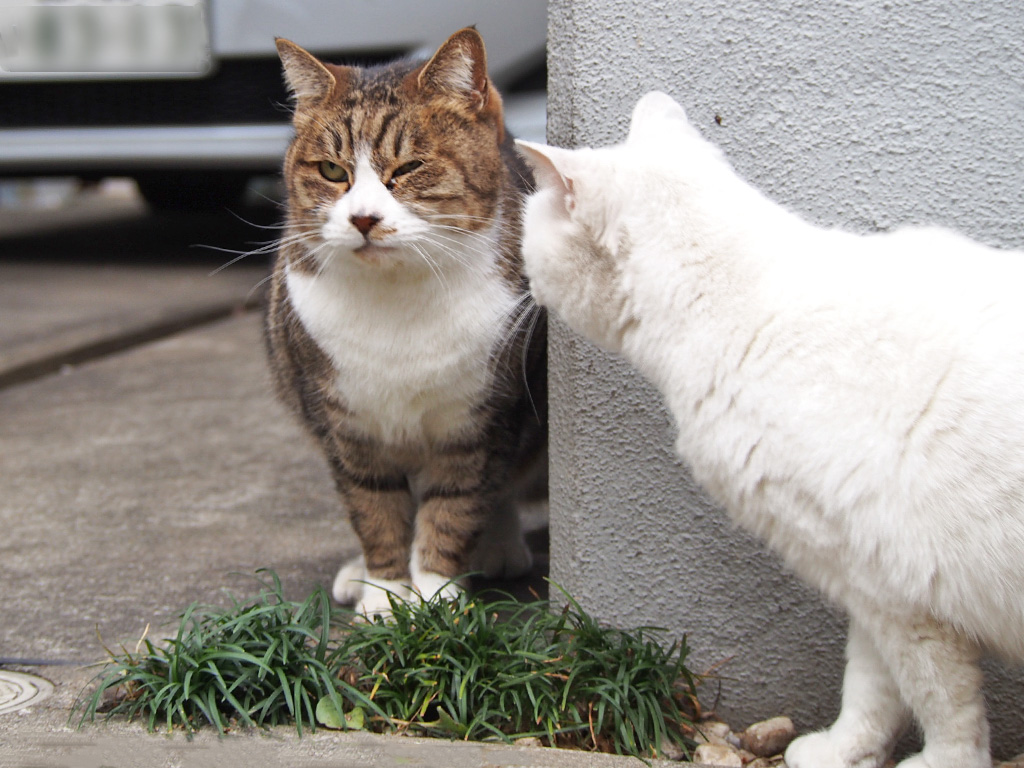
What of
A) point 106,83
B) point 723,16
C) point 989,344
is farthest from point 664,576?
point 106,83

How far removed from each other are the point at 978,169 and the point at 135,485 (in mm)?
2365

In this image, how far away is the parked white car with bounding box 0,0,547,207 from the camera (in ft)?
14.9

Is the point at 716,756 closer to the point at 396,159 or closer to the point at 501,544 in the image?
the point at 501,544

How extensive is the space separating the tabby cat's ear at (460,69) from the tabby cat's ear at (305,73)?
0.68 ft

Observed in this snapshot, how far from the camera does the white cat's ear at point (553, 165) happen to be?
1.51 metres

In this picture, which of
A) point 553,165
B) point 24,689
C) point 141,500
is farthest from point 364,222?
point 141,500

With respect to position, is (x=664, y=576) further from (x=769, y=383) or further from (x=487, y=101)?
(x=487, y=101)

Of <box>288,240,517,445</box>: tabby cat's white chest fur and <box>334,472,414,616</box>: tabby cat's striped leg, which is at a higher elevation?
<box>288,240,517,445</box>: tabby cat's white chest fur

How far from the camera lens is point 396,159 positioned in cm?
204

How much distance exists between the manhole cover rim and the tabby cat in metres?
0.64

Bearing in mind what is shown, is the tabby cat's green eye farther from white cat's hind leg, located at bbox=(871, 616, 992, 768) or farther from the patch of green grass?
white cat's hind leg, located at bbox=(871, 616, 992, 768)

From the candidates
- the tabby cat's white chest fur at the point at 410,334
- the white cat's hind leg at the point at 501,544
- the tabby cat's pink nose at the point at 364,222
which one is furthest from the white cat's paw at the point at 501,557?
the tabby cat's pink nose at the point at 364,222

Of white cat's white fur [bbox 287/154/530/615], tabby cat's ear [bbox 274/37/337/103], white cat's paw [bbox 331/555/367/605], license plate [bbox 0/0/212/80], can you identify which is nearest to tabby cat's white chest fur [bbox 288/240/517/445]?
white cat's white fur [bbox 287/154/530/615]

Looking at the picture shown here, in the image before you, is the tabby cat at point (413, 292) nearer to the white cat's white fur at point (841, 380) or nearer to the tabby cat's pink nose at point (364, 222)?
the tabby cat's pink nose at point (364, 222)
